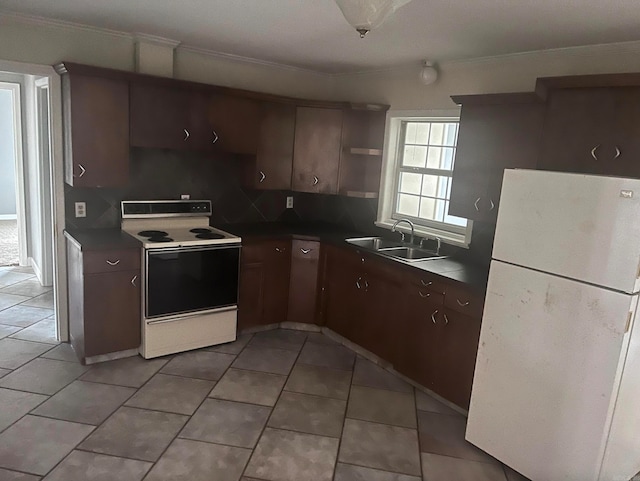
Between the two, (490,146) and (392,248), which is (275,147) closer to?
(392,248)

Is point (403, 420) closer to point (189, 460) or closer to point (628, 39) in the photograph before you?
point (189, 460)

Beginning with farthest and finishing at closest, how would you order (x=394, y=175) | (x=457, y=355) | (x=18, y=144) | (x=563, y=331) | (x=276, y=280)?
1. (x=18, y=144)
2. (x=394, y=175)
3. (x=276, y=280)
4. (x=457, y=355)
5. (x=563, y=331)

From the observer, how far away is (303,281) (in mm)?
4195

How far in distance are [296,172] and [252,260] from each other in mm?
913

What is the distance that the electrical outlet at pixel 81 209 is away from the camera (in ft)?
11.9

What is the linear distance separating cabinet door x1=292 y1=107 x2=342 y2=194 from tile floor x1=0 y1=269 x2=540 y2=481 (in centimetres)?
148

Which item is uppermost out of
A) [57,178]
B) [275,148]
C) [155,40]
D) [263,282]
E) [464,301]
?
[155,40]

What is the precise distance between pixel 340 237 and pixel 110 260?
1795 millimetres

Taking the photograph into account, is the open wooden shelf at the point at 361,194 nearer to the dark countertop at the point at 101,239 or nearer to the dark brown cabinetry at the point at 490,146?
the dark brown cabinetry at the point at 490,146

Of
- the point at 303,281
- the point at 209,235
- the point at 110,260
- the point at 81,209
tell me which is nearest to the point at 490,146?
the point at 303,281

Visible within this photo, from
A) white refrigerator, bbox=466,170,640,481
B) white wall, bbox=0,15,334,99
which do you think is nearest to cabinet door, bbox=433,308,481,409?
white refrigerator, bbox=466,170,640,481

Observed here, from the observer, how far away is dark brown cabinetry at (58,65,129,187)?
3.24m

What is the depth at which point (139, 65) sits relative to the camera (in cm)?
361

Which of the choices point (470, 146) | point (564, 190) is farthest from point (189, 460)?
point (470, 146)
